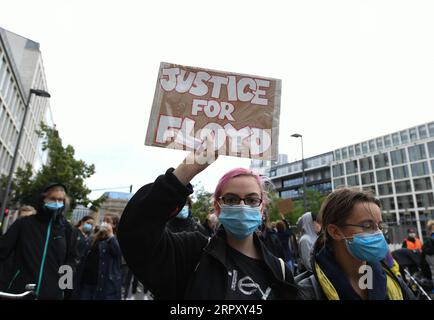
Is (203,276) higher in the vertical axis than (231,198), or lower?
lower

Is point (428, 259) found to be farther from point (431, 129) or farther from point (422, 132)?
point (422, 132)

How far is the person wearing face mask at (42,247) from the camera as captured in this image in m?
3.05

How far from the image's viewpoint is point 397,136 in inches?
2564

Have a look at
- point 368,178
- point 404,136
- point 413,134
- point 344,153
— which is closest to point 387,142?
point 404,136

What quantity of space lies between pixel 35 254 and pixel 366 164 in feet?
245

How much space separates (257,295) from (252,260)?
204mm

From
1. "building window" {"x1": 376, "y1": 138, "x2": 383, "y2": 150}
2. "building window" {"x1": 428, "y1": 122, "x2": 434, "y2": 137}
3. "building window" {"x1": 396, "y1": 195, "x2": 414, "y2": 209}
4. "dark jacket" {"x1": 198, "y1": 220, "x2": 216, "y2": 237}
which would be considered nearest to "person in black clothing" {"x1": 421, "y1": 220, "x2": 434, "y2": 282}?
"dark jacket" {"x1": 198, "y1": 220, "x2": 216, "y2": 237}

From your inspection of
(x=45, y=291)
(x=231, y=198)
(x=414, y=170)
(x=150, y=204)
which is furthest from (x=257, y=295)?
(x=414, y=170)

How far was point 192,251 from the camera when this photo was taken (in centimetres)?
161

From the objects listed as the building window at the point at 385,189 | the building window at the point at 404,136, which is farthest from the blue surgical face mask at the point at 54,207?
the building window at the point at 404,136

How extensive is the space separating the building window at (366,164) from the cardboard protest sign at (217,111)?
74.2 m

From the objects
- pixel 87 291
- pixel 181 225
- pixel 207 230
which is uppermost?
pixel 181 225

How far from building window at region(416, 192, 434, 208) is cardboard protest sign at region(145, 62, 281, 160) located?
220 ft

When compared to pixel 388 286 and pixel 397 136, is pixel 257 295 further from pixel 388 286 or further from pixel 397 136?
pixel 397 136
